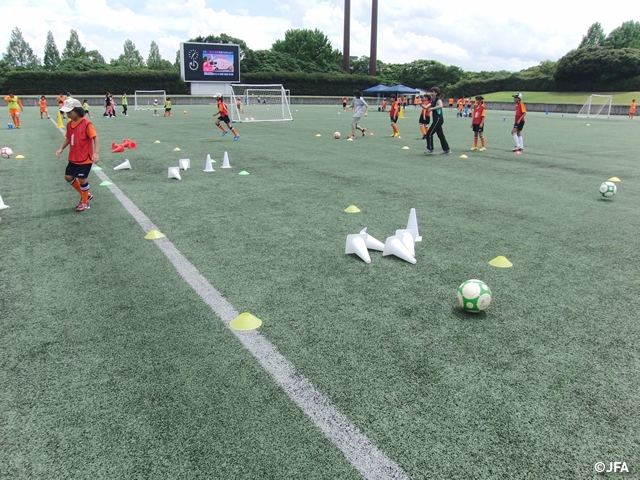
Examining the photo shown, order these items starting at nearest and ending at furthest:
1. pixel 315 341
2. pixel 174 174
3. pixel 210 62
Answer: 1. pixel 315 341
2. pixel 174 174
3. pixel 210 62

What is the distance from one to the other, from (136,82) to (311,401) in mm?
69603

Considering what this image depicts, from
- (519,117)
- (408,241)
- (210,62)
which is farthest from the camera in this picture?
(210,62)

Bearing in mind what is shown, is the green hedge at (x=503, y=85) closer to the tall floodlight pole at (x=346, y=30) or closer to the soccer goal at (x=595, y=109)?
the tall floodlight pole at (x=346, y=30)

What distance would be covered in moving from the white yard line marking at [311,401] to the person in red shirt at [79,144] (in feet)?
12.6

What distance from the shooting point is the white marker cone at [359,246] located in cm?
534

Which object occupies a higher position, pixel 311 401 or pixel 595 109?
pixel 595 109

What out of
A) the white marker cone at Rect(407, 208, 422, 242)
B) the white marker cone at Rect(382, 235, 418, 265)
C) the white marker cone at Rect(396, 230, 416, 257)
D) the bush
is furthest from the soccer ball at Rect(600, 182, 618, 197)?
the bush

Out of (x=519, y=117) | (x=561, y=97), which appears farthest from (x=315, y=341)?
(x=561, y=97)

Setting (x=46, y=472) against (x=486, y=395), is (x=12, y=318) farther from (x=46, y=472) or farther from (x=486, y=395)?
(x=486, y=395)

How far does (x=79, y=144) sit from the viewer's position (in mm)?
7223

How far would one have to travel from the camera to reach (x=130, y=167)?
1155 centimetres

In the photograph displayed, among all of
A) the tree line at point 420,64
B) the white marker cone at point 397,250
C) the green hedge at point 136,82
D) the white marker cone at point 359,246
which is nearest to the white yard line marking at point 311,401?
the white marker cone at point 359,246

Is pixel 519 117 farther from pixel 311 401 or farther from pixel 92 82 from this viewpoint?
pixel 92 82

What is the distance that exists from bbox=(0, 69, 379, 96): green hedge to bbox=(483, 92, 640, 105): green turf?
24.4 m
